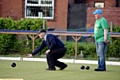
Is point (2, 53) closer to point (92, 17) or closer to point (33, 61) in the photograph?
point (33, 61)

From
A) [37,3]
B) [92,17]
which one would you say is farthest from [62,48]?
[37,3]

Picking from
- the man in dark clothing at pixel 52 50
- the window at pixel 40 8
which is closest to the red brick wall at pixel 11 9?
the window at pixel 40 8

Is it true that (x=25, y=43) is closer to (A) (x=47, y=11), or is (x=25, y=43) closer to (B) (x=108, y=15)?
(B) (x=108, y=15)

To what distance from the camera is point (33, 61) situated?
2108 centimetres

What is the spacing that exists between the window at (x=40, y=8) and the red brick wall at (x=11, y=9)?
18.3 inches

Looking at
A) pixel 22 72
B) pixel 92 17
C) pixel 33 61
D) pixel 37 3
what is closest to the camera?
pixel 22 72

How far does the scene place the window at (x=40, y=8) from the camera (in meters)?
30.5

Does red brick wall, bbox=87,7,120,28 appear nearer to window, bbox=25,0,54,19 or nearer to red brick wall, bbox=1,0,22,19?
window, bbox=25,0,54,19

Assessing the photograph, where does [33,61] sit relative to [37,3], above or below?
below

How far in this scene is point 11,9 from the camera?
30750mm

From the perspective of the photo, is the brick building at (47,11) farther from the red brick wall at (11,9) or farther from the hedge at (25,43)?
the hedge at (25,43)

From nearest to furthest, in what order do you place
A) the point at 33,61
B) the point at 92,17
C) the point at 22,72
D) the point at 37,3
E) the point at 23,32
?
the point at 22,72
the point at 33,61
the point at 23,32
the point at 92,17
the point at 37,3

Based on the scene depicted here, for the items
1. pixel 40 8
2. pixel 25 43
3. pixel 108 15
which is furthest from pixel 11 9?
pixel 25 43

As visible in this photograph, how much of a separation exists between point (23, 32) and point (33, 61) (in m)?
2.19
